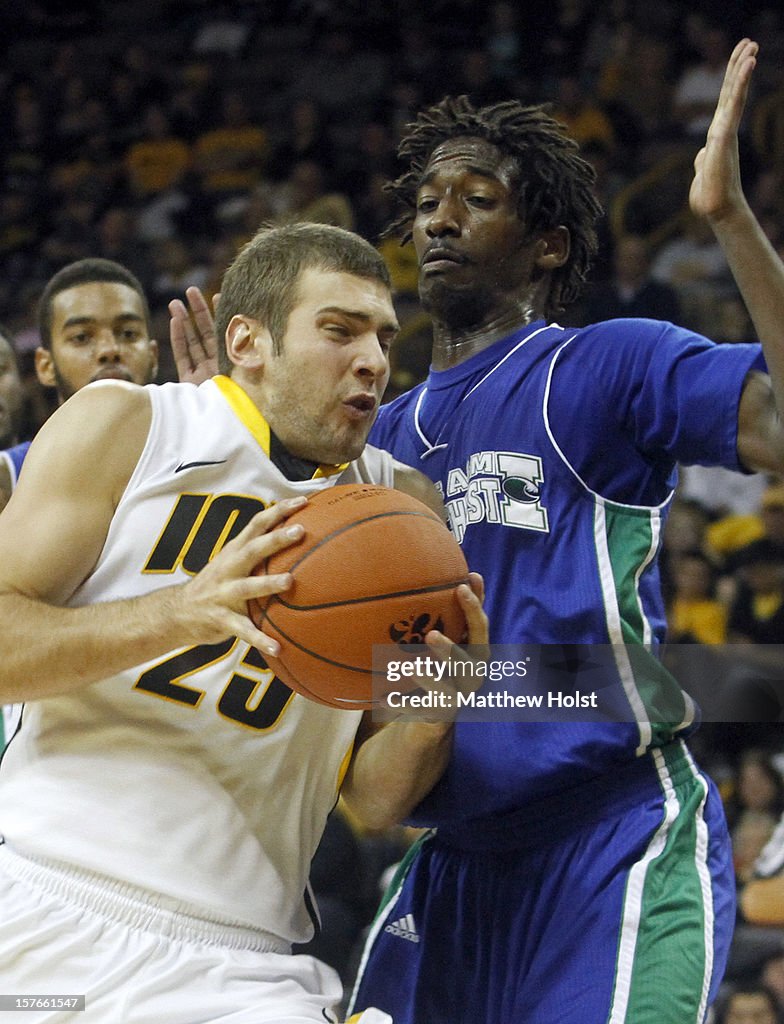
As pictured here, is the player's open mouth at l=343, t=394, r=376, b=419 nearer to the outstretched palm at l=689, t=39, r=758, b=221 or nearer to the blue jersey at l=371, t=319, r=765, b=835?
the blue jersey at l=371, t=319, r=765, b=835

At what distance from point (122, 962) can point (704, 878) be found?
1.17 meters

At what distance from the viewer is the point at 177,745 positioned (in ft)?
8.54

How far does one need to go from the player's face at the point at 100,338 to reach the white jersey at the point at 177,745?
5.65ft

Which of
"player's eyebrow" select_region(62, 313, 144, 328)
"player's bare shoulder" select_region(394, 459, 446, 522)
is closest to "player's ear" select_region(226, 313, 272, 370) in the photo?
"player's bare shoulder" select_region(394, 459, 446, 522)

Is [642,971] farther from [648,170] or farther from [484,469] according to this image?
[648,170]

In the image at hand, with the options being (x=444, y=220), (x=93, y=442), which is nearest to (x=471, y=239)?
(x=444, y=220)

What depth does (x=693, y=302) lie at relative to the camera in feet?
26.2

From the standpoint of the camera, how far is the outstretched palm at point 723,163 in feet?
8.38

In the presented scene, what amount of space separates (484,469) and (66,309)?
6.50 ft

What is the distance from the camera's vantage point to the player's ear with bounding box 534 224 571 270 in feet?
11.1

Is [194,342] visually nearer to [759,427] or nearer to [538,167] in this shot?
[538,167]

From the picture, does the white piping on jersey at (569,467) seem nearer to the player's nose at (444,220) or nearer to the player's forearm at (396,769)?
the player's nose at (444,220)

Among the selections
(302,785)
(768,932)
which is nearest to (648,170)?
(768,932)

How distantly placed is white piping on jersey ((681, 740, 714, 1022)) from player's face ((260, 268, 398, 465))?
0.99 meters
